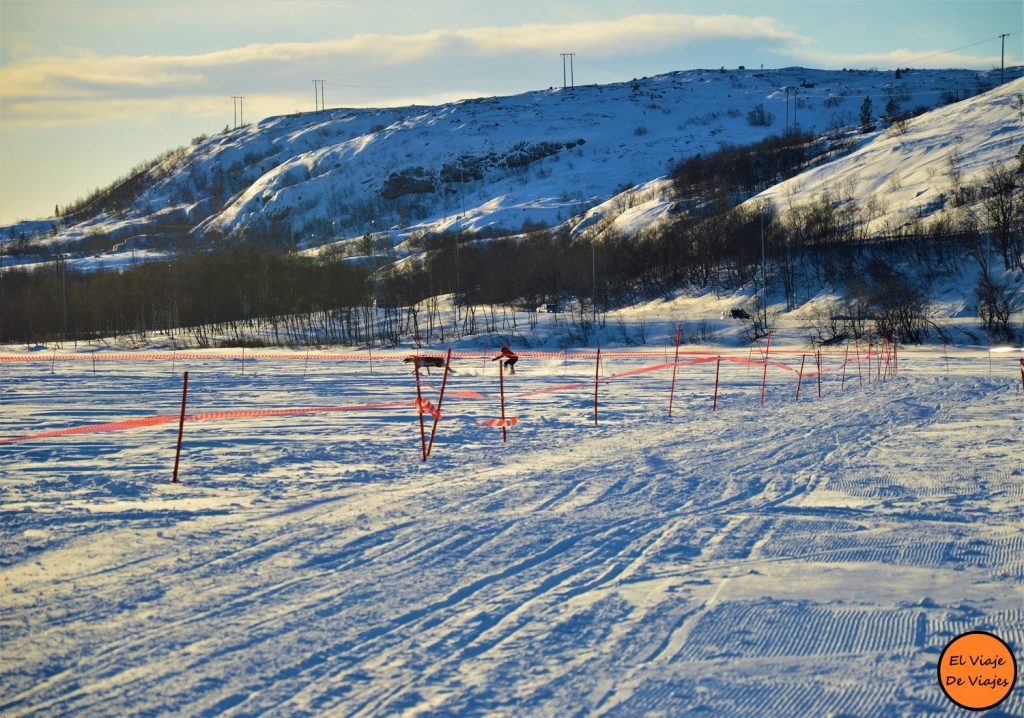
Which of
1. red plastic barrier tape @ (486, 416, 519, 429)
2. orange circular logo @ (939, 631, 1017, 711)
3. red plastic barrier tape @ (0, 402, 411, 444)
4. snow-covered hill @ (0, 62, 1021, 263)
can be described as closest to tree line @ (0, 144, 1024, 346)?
snow-covered hill @ (0, 62, 1021, 263)

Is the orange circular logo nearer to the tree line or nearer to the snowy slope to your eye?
the tree line

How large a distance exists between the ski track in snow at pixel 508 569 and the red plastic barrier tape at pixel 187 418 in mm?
409

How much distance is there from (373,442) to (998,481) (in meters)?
9.53

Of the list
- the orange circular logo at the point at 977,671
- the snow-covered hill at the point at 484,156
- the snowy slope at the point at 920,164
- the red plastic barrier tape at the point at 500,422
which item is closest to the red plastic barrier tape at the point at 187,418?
the red plastic barrier tape at the point at 500,422

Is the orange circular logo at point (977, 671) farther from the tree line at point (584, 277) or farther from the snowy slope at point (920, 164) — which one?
the snowy slope at point (920, 164)

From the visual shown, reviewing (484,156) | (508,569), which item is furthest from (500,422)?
(484,156)

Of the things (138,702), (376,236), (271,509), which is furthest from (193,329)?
(138,702)

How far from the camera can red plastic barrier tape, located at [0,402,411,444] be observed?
51.8 feet

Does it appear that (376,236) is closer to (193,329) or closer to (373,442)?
(193,329)

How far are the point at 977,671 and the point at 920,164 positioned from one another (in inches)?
2740

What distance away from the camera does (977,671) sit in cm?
558

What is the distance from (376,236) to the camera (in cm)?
11262

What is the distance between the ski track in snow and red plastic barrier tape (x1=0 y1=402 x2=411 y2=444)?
409 millimetres

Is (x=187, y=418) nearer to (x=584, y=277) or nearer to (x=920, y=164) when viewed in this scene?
(x=584, y=277)
